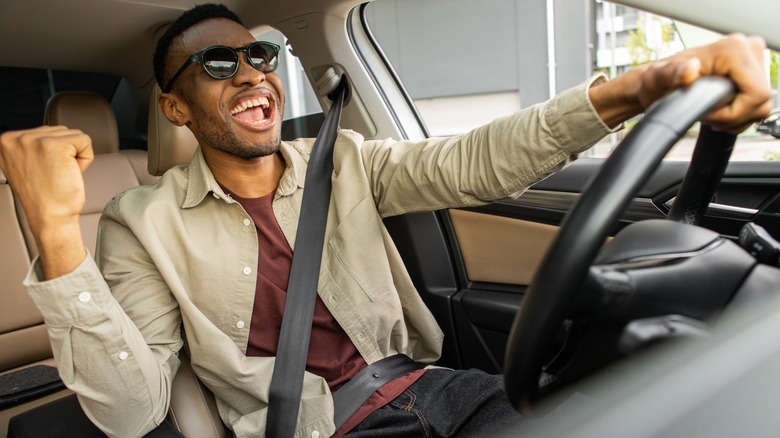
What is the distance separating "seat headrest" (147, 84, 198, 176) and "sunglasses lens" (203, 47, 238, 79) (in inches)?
13.1

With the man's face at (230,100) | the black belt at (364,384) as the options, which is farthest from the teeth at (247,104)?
the black belt at (364,384)

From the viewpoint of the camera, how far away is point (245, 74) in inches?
62.6

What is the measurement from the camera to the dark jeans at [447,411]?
1323 millimetres

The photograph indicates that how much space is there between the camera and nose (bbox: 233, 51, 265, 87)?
1584mm

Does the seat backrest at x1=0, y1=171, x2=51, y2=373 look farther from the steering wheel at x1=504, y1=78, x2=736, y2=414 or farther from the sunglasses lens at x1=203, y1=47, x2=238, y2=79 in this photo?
the steering wheel at x1=504, y1=78, x2=736, y2=414

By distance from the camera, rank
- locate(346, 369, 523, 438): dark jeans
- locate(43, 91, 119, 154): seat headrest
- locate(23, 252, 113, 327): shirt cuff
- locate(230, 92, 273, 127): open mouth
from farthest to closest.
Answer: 1. locate(43, 91, 119, 154): seat headrest
2. locate(230, 92, 273, 127): open mouth
3. locate(346, 369, 523, 438): dark jeans
4. locate(23, 252, 113, 327): shirt cuff

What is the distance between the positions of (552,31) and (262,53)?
425 cm

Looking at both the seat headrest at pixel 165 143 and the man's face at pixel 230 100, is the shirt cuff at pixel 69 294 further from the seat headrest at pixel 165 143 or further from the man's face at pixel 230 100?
the seat headrest at pixel 165 143

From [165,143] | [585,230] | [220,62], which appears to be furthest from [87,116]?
[585,230]

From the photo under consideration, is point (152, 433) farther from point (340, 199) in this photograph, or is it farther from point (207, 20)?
point (207, 20)

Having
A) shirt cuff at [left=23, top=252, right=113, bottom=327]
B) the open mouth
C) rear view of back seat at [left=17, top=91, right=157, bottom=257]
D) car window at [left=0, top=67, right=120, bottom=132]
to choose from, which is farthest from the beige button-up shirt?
car window at [left=0, top=67, right=120, bottom=132]

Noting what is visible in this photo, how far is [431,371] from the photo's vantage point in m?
1.52

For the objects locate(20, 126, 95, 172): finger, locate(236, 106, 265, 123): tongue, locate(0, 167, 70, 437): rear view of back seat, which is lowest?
locate(0, 167, 70, 437): rear view of back seat

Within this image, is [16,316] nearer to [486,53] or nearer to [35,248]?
[35,248]
